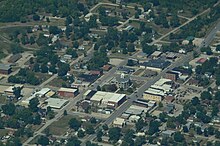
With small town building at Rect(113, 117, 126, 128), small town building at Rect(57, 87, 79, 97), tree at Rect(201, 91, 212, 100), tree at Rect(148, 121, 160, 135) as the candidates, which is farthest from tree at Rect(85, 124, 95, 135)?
tree at Rect(201, 91, 212, 100)

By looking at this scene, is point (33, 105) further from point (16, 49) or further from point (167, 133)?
point (16, 49)

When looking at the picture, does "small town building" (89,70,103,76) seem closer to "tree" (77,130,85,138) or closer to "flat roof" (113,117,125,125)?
"flat roof" (113,117,125,125)

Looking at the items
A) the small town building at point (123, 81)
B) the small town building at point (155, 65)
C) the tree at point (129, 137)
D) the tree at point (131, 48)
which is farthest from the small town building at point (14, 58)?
the tree at point (129, 137)

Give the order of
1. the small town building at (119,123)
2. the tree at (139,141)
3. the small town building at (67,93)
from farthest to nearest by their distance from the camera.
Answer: the small town building at (67,93) → the small town building at (119,123) → the tree at (139,141)

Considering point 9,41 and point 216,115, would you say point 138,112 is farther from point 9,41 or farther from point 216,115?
point 9,41

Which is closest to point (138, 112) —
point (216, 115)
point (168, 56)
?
point (216, 115)

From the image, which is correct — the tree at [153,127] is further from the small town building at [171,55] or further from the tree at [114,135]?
the small town building at [171,55]
